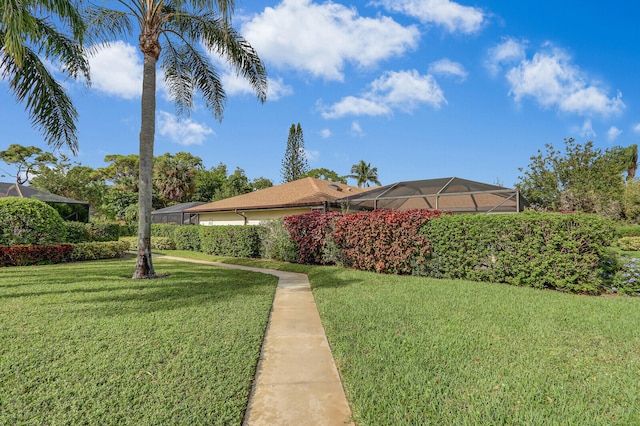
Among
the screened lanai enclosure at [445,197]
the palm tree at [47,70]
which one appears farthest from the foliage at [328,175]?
the palm tree at [47,70]

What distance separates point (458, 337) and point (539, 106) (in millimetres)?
18916

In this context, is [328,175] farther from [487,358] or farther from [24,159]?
[487,358]

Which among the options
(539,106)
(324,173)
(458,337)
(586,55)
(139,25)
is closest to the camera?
(458,337)

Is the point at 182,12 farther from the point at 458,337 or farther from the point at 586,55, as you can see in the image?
the point at 586,55

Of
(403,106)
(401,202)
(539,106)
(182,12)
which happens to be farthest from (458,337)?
(539,106)

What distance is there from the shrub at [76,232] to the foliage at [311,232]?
35.1ft

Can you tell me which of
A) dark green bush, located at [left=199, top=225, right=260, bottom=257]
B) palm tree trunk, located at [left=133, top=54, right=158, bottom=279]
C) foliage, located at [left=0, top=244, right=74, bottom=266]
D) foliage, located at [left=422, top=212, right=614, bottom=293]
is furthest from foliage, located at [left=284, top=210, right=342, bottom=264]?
foliage, located at [left=0, top=244, right=74, bottom=266]

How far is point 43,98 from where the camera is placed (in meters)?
8.45

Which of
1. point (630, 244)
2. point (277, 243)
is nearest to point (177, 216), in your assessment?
point (277, 243)

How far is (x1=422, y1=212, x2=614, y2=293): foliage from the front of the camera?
7.18 m

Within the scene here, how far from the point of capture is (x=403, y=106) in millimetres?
16422

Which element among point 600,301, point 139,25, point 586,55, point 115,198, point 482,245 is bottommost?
point 600,301

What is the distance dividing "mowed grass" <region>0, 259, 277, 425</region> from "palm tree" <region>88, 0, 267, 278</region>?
3.25 meters

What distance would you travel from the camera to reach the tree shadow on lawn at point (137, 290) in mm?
5852
